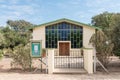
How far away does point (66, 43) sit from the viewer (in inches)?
1378

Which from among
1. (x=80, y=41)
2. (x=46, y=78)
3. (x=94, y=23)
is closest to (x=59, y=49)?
(x=80, y=41)

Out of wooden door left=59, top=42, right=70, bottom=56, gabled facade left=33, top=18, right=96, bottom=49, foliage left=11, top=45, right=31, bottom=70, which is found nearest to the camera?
foliage left=11, top=45, right=31, bottom=70

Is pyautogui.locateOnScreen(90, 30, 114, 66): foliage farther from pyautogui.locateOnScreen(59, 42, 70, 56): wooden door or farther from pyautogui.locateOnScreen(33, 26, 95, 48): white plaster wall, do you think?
pyautogui.locateOnScreen(59, 42, 70, 56): wooden door

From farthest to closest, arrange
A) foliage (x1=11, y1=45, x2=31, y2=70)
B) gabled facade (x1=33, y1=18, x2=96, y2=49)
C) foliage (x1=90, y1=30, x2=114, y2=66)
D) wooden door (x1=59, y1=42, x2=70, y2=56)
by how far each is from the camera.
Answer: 1. wooden door (x1=59, y1=42, x2=70, y2=56)
2. gabled facade (x1=33, y1=18, x2=96, y2=49)
3. foliage (x1=90, y1=30, x2=114, y2=66)
4. foliage (x1=11, y1=45, x2=31, y2=70)

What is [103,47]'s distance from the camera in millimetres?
14414

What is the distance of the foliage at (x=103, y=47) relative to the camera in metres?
14.4

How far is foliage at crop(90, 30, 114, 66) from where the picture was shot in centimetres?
1440

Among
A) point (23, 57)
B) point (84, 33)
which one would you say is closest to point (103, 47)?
point (23, 57)

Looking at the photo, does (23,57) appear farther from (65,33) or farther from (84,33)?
(84,33)

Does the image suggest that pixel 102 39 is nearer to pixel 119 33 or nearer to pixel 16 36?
pixel 119 33

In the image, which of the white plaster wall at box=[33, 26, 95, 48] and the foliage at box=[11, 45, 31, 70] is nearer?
the foliage at box=[11, 45, 31, 70]

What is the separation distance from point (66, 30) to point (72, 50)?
362 centimetres

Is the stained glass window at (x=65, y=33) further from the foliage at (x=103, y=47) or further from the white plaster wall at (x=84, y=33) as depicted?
the foliage at (x=103, y=47)

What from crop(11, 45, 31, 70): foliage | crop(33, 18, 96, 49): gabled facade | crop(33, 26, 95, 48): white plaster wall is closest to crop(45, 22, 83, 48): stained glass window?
crop(33, 18, 96, 49): gabled facade
